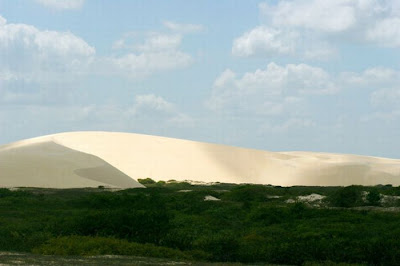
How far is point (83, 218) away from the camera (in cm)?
2847

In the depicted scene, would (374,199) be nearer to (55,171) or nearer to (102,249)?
(102,249)

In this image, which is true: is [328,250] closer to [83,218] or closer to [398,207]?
[83,218]

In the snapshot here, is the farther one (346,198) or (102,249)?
(346,198)

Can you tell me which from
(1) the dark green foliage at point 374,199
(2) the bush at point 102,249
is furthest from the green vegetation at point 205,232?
(1) the dark green foliage at point 374,199

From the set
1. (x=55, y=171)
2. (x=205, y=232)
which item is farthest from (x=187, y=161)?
(x=205, y=232)

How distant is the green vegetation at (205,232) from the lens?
23000 mm

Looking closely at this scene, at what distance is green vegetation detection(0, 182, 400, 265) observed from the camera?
23000mm

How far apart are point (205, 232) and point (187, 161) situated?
79517 mm

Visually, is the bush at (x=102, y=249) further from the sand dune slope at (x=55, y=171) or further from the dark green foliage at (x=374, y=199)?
the sand dune slope at (x=55, y=171)

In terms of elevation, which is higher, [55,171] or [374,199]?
[55,171]

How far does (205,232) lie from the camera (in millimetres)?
29016

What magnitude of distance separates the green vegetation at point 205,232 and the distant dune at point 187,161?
39.3 meters

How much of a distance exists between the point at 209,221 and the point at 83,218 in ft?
22.1

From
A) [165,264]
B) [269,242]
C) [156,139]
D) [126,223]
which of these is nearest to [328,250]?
[269,242]
